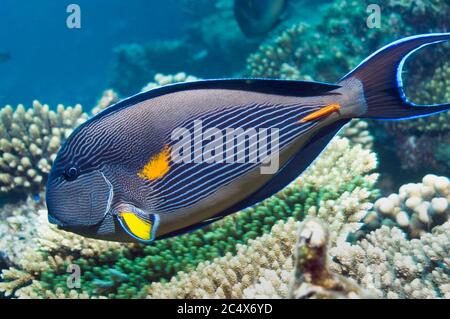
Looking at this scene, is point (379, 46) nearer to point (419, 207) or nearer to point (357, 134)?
point (357, 134)

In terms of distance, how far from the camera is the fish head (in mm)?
1515

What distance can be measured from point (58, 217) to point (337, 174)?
2.22 meters

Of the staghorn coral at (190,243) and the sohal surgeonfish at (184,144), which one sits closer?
the sohal surgeonfish at (184,144)

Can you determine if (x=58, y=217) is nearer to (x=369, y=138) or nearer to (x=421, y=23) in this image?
(x=369, y=138)

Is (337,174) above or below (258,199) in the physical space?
above

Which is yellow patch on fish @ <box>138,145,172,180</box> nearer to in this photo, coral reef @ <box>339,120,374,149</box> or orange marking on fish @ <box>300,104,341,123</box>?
orange marking on fish @ <box>300,104,341,123</box>

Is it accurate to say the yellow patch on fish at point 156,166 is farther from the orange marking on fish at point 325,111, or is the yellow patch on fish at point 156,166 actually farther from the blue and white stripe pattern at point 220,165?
the orange marking on fish at point 325,111

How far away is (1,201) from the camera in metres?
4.33

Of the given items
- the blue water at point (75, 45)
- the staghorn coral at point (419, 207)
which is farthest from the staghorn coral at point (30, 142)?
the blue water at point (75, 45)

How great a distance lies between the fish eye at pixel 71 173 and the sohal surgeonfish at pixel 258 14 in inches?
282

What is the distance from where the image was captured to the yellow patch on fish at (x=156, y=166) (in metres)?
1.55

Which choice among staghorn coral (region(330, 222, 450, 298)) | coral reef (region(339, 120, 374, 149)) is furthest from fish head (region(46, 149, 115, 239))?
coral reef (region(339, 120, 374, 149))

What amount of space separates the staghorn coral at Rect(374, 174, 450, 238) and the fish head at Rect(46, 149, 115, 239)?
222 cm

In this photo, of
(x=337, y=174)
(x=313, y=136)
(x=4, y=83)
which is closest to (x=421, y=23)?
(x=337, y=174)
